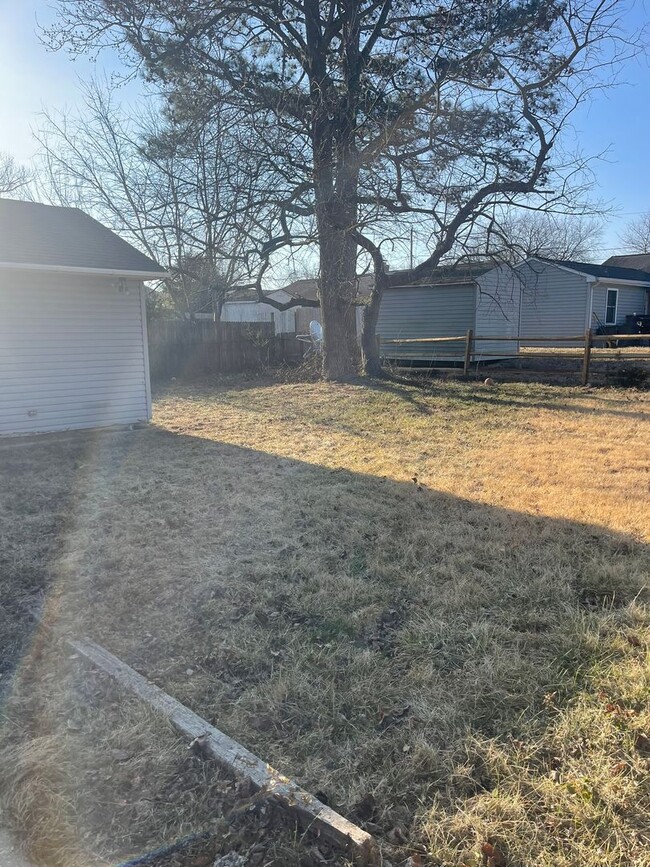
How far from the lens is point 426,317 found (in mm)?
17109

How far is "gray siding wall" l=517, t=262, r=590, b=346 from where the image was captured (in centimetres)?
2014

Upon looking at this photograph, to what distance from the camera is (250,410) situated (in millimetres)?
11258

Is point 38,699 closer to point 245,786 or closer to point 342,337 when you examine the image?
point 245,786

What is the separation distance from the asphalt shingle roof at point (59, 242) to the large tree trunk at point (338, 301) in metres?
4.76

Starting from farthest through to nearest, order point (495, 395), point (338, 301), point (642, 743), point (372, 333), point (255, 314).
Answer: point (255, 314), point (372, 333), point (338, 301), point (495, 395), point (642, 743)

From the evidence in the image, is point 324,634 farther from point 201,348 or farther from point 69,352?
point 201,348

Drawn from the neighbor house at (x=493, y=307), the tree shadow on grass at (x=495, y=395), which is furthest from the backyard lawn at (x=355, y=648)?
the neighbor house at (x=493, y=307)

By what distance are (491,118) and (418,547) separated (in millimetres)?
9023

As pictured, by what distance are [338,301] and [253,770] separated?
39.6 feet

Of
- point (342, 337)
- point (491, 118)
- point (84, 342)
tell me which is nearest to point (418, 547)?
point (84, 342)

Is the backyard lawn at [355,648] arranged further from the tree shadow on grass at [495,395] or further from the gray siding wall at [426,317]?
the gray siding wall at [426,317]

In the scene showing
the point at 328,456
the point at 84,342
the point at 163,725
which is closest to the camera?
the point at 163,725

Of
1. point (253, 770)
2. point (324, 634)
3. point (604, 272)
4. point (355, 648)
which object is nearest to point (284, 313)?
point (604, 272)

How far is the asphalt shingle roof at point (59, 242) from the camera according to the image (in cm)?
782
